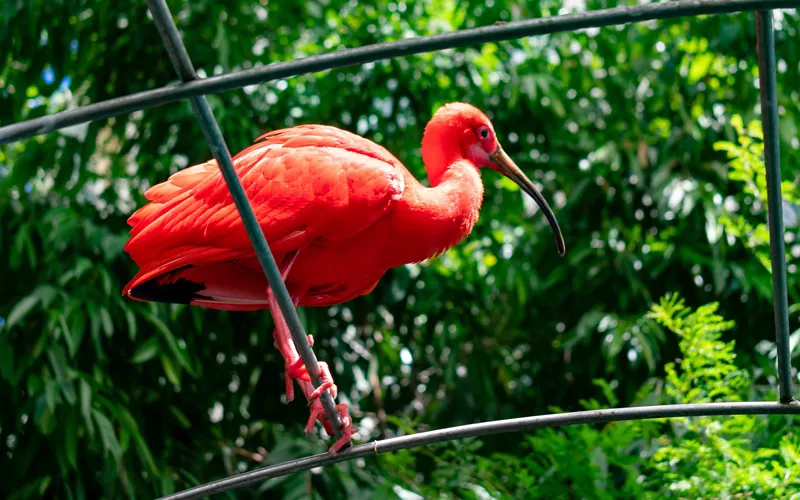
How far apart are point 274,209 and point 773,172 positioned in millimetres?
1207

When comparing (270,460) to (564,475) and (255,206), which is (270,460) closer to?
(564,475)

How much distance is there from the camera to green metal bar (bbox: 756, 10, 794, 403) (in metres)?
2.09

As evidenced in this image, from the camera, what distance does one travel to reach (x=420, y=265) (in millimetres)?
5035

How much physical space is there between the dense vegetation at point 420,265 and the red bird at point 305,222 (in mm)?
1176

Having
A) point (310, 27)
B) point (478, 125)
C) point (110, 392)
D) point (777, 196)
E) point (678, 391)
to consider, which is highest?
point (310, 27)

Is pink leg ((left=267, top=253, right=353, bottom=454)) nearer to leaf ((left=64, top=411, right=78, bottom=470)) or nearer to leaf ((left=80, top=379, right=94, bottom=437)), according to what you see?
leaf ((left=80, top=379, right=94, bottom=437))

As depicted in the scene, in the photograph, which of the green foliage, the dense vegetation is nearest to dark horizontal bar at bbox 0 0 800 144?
the green foliage

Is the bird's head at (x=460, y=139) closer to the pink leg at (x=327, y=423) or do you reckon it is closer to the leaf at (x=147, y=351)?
the pink leg at (x=327, y=423)

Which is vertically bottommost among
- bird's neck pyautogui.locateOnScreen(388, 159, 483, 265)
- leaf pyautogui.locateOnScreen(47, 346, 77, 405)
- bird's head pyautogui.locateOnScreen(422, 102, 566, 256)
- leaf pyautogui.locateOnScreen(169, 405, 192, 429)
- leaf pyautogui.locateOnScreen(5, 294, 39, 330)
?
leaf pyautogui.locateOnScreen(169, 405, 192, 429)

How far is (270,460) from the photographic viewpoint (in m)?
4.26

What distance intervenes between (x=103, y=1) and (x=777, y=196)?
337 cm

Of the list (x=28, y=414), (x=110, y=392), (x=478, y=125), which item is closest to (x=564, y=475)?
(x=478, y=125)

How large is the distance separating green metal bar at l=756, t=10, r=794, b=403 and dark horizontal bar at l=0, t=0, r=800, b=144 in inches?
6.3

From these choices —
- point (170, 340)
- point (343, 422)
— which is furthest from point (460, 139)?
point (170, 340)
